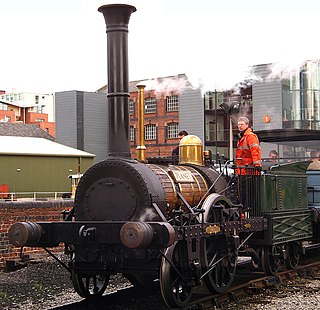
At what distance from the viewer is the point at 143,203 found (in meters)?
6.65

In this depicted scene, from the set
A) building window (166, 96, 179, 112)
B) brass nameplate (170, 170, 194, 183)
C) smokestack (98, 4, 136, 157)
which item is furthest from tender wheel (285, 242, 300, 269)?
building window (166, 96, 179, 112)

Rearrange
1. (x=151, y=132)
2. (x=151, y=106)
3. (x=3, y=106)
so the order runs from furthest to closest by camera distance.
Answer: (x=3, y=106) < (x=151, y=106) < (x=151, y=132)

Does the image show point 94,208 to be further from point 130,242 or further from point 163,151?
point 163,151

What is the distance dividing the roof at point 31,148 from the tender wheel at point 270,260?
67.0 feet

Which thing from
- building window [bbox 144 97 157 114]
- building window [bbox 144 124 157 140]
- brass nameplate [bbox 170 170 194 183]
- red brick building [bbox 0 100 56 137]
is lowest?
brass nameplate [bbox 170 170 194 183]

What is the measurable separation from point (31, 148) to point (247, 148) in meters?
22.3

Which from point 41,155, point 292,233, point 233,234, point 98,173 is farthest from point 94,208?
point 41,155

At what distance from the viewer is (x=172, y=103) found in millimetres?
38875

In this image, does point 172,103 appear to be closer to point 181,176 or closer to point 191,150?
point 191,150

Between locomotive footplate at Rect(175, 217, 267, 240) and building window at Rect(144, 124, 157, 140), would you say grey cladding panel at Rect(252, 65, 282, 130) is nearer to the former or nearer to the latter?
building window at Rect(144, 124, 157, 140)

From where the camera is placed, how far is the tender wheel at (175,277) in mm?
6473

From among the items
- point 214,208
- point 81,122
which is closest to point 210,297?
point 214,208

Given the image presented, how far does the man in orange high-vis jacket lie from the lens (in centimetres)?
853

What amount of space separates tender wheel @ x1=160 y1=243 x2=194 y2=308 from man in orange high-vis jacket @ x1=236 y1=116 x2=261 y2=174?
2.07 meters
